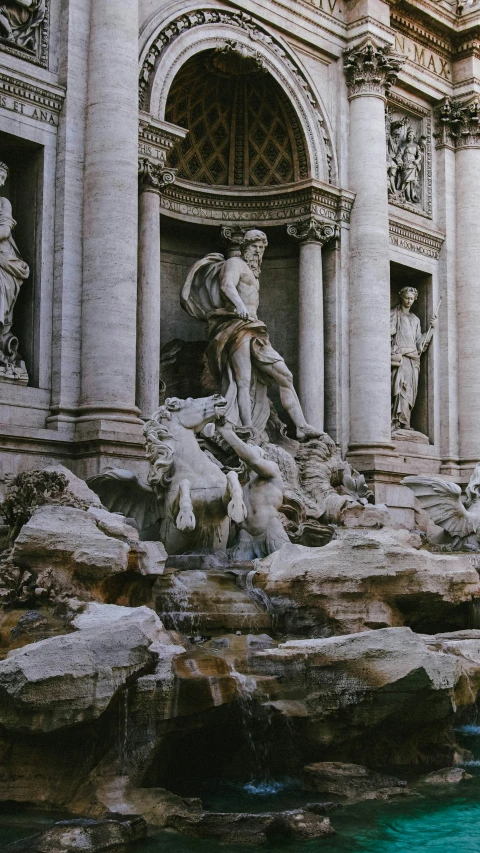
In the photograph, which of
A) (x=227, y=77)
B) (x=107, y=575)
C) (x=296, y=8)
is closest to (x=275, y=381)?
(x=227, y=77)

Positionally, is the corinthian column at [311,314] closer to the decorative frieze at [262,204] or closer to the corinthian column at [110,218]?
the decorative frieze at [262,204]

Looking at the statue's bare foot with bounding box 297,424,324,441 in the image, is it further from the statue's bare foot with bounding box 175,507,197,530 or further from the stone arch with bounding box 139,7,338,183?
the statue's bare foot with bounding box 175,507,197,530

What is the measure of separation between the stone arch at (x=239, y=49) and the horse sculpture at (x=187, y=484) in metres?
5.81

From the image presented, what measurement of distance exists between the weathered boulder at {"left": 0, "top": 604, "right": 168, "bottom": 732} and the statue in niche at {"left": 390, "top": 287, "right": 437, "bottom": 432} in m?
13.3

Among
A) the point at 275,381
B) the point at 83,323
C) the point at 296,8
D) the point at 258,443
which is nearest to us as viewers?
the point at 83,323

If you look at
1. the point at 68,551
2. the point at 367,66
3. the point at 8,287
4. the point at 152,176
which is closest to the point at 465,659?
the point at 68,551

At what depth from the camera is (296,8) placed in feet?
58.8

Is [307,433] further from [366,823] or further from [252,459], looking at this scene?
[366,823]

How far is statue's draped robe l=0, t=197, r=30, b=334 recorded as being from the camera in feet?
44.1

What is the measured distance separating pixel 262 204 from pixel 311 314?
78.2 inches

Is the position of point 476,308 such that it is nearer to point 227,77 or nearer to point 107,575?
point 227,77

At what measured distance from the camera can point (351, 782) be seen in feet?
24.1

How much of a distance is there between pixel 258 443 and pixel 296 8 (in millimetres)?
7479

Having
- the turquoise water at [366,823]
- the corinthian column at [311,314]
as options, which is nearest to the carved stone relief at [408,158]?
the corinthian column at [311,314]
